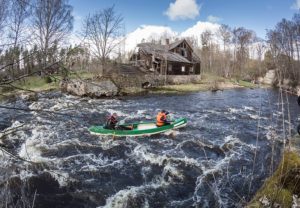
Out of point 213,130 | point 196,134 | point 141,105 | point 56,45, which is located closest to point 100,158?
point 196,134

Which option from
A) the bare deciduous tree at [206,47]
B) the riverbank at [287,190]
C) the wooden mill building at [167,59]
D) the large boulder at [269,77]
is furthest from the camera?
the bare deciduous tree at [206,47]

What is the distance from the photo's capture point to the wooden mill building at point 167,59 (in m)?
43.8

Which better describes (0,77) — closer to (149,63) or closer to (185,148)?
(185,148)

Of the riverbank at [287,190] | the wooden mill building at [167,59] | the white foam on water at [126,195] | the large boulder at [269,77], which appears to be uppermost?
the wooden mill building at [167,59]

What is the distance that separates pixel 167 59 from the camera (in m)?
43.2

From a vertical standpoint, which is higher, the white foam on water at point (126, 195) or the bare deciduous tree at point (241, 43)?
the bare deciduous tree at point (241, 43)

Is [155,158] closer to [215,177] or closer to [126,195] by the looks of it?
[215,177]

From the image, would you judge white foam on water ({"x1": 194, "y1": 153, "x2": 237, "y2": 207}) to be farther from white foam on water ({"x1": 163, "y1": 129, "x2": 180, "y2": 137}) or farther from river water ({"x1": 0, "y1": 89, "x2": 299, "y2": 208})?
white foam on water ({"x1": 163, "y1": 129, "x2": 180, "y2": 137})

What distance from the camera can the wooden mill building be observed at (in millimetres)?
43812

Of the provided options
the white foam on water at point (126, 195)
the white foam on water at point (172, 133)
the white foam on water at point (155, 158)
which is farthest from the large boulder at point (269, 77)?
the white foam on water at point (126, 195)

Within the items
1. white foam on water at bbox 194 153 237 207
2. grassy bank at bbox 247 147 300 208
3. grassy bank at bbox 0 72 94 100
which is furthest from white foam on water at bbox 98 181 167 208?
grassy bank at bbox 0 72 94 100

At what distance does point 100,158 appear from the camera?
38.9 ft

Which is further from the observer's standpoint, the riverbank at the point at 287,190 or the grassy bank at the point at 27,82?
the riverbank at the point at 287,190

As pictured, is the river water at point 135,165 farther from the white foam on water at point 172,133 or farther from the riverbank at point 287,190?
the riverbank at point 287,190
